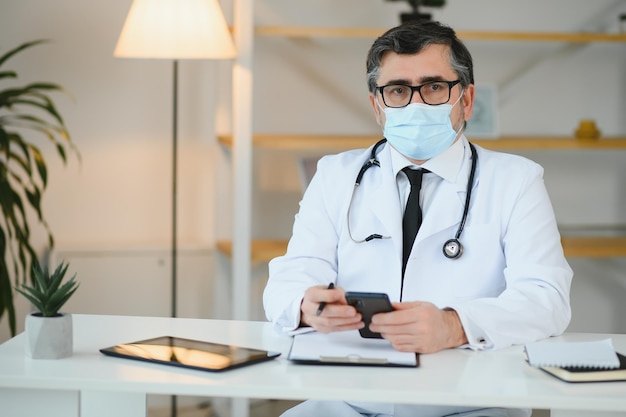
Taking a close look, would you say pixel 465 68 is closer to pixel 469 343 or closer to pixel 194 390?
pixel 469 343

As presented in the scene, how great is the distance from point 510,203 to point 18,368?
3.61ft

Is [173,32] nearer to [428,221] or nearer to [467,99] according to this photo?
[467,99]

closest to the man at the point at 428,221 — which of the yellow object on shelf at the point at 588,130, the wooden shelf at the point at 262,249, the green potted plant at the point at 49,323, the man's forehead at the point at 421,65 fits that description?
the man's forehead at the point at 421,65

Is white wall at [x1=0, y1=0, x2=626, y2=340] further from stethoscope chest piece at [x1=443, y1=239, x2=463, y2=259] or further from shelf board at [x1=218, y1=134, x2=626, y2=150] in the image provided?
stethoscope chest piece at [x1=443, y1=239, x2=463, y2=259]

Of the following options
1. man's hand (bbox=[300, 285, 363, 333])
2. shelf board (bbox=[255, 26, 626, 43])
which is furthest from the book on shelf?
shelf board (bbox=[255, 26, 626, 43])

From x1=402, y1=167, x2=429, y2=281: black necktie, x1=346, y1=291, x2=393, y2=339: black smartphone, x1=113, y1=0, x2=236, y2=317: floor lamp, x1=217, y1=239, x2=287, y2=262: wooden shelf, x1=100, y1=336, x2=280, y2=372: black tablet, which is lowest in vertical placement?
x1=100, y1=336, x2=280, y2=372: black tablet

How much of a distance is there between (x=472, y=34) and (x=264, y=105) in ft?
3.01

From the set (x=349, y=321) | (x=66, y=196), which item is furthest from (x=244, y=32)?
(x=349, y=321)

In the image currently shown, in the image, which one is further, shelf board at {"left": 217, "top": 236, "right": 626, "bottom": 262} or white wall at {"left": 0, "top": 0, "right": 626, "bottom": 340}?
white wall at {"left": 0, "top": 0, "right": 626, "bottom": 340}

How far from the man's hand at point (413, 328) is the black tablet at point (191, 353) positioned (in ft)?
0.68

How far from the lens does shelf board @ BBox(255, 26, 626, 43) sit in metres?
3.60

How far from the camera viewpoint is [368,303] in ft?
5.74

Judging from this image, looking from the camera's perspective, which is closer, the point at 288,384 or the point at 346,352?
the point at 288,384

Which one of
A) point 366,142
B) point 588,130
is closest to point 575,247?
point 588,130
